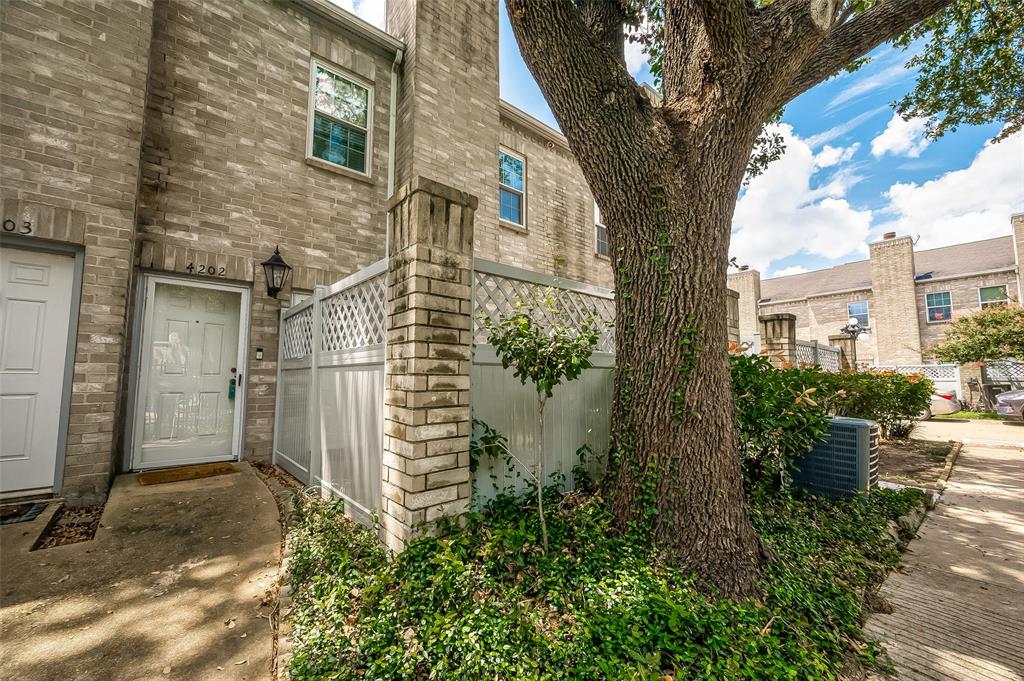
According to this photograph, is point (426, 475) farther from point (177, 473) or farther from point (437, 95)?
point (437, 95)

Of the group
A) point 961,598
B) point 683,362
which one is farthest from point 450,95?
point 961,598

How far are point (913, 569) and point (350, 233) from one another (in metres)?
6.88

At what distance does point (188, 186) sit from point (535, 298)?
448cm

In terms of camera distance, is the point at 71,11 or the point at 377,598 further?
the point at 71,11

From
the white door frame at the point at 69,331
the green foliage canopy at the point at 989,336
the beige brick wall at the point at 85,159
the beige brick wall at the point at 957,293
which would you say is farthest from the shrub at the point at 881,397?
the beige brick wall at the point at 957,293

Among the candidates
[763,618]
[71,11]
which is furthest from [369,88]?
[763,618]

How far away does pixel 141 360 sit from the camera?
4.50 m

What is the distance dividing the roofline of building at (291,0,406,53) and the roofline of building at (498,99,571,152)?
231 centimetres

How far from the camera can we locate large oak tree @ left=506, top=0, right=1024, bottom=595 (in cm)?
253

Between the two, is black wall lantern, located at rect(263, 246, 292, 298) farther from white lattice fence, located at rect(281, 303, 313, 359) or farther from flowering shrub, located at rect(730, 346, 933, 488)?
flowering shrub, located at rect(730, 346, 933, 488)

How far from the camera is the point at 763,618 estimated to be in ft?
7.02

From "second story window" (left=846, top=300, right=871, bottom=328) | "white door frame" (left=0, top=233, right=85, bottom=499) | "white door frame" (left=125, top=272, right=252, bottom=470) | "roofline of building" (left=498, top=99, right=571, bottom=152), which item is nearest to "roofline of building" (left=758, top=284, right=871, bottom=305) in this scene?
"second story window" (left=846, top=300, right=871, bottom=328)

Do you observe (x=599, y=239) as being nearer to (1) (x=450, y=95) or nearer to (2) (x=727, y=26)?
(1) (x=450, y=95)

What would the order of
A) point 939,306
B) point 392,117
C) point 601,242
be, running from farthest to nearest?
1. point 939,306
2. point 601,242
3. point 392,117
